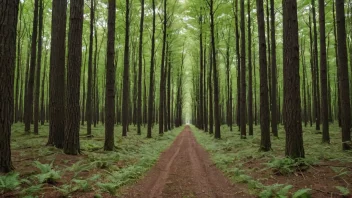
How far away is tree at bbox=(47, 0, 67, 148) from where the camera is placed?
8914 millimetres

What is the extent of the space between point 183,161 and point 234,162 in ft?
7.40

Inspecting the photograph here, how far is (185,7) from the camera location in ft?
70.1

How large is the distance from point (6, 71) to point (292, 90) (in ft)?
26.5

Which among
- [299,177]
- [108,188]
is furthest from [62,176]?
[299,177]

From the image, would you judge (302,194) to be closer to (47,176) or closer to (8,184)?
(47,176)

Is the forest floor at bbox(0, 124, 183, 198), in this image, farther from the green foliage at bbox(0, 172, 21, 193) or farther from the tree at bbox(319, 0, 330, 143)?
the tree at bbox(319, 0, 330, 143)

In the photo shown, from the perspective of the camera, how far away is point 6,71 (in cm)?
502

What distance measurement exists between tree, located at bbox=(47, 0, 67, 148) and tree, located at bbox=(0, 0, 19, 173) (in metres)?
3.87

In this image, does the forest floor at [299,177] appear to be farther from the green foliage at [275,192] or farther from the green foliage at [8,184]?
the green foliage at [8,184]

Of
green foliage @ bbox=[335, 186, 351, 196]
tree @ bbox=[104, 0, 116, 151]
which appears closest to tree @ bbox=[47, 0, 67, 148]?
tree @ bbox=[104, 0, 116, 151]

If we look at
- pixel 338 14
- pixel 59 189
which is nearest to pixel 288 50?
pixel 338 14

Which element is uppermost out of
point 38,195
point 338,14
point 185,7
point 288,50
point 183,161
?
point 185,7

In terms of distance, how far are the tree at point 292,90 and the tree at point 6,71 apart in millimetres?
7926

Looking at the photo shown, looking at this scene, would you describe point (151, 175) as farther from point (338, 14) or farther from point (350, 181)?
point (338, 14)
